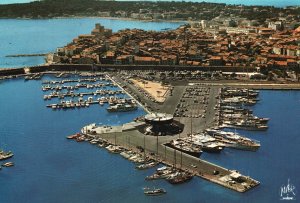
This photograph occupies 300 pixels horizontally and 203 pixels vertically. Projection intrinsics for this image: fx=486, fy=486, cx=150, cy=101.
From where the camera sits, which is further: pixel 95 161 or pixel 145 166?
pixel 95 161

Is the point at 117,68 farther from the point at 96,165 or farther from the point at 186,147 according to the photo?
the point at 96,165

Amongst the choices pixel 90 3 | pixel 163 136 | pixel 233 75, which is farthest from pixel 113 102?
pixel 90 3

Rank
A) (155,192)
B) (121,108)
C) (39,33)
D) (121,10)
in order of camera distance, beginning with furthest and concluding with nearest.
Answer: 1. (121,10)
2. (39,33)
3. (121,108)
4. (155,192)

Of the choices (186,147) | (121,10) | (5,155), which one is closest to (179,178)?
(186,147)

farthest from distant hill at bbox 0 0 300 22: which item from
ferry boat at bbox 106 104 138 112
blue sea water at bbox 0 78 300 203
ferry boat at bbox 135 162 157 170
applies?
ferry boat at bbox 135 162 157 170

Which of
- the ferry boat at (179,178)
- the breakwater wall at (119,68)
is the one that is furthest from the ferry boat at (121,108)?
the breakwater wall at (119,68)
